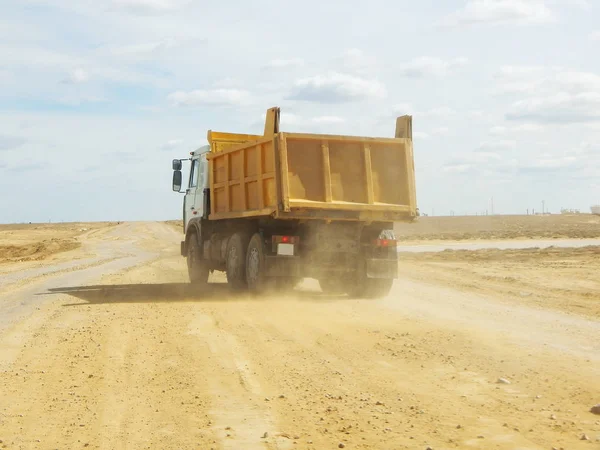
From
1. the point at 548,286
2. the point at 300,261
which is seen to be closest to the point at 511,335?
the point at 300,261

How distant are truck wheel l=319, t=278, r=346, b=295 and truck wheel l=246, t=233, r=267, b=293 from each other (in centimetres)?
116

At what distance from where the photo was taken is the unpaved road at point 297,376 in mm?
6777

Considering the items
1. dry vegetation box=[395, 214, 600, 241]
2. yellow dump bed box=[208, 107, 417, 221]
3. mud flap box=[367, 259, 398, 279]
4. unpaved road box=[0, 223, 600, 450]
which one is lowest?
unpaved road box=[0, 223, 600, 450]

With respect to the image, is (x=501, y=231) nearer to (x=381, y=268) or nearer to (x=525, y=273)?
(x=525, y=273)

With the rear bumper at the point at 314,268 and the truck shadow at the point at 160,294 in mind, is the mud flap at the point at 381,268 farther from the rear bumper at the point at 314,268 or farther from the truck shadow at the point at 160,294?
the truck shadow at the point at 160,294

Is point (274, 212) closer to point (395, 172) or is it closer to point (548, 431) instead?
point (395, 172)

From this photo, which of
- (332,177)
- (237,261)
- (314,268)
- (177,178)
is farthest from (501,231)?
(332,177)

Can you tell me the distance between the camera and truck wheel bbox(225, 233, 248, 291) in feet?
60.6

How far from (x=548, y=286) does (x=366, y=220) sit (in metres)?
5.09

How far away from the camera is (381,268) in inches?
677

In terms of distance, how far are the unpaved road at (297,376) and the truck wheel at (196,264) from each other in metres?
5.19

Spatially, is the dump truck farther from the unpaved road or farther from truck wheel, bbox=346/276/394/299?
the unpaved road

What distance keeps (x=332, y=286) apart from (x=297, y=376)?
9.26m

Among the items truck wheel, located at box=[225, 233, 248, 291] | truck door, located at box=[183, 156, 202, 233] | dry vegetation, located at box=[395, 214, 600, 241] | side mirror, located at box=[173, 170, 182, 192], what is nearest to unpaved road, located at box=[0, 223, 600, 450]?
truck wheel, located at box=[225, 233, 248, 291]
